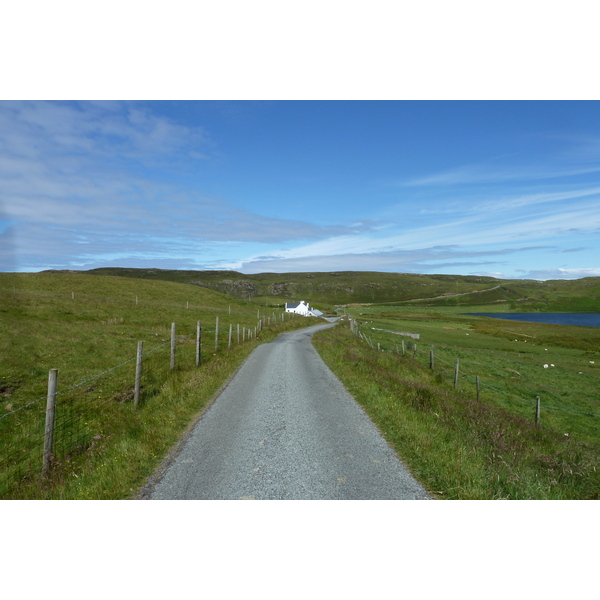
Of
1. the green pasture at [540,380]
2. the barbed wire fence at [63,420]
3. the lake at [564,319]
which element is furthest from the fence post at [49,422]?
the lake at [564,319]

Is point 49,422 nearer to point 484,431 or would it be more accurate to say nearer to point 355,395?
point 355,395

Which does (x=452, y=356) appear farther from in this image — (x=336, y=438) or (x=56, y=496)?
(x=56, y=496)

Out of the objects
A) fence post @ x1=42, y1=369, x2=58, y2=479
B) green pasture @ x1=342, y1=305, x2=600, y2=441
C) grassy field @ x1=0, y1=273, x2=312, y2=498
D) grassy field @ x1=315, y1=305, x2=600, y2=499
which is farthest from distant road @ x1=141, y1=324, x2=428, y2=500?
green pasture @ x1=342, y1=305, x2=600, y2=441

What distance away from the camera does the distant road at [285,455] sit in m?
6.05

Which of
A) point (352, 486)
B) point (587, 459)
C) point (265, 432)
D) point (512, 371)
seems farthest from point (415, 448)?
point (512, 371)

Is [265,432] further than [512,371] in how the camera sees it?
No

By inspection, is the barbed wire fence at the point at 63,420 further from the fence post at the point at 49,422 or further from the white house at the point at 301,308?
the white house at the point at 301,308

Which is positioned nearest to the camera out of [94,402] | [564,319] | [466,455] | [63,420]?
[466,455]

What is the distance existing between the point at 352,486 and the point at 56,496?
17.2ft

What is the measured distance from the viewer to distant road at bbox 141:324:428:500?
6.05 metres

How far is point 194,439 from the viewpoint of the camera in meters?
8.63

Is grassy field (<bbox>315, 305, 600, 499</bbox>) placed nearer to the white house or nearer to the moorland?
the moorland

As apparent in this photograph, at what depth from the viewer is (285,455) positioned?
7.61 m

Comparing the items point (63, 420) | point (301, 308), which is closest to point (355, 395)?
point (63, 420)
